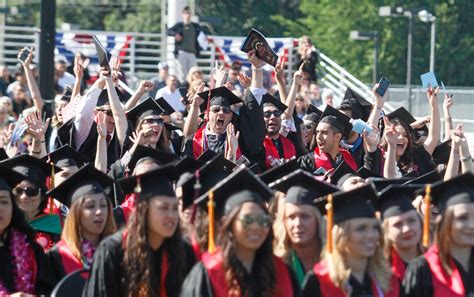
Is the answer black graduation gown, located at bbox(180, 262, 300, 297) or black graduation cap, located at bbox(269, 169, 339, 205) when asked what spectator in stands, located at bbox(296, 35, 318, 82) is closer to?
black graduation cap, located at bbox(269, 169, 339, 205)

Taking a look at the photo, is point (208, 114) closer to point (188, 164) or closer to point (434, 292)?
Result: point (188, 164)

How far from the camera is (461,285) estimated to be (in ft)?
26.9

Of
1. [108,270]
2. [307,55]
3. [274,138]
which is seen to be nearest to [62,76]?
[307,55]

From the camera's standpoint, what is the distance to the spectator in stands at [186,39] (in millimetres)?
22688

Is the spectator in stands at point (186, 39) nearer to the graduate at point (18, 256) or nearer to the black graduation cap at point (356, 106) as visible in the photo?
the black graduation cap at point (356, 106)

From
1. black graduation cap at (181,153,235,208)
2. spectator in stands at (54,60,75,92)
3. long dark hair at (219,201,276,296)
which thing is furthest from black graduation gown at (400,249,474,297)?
spectator in stands at (54,60,75,92)

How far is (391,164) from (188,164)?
8.08ft

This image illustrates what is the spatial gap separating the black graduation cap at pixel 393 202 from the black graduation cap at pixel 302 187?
1.03 feet

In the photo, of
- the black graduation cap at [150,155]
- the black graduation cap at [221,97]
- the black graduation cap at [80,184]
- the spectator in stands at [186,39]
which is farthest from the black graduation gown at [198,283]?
the spectator in stands at [186,39]

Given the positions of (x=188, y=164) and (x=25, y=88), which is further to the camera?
(x=25, y=88)

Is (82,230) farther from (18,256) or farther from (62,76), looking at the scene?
(62,76)

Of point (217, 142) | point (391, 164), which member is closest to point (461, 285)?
point (391, 164)

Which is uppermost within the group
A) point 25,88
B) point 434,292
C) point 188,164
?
point 25,88

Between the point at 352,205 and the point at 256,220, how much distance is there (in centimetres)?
81
